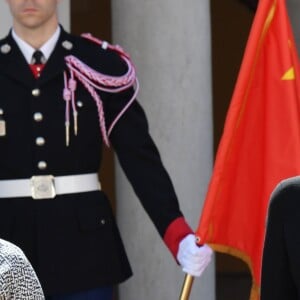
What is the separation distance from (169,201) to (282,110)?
586mm

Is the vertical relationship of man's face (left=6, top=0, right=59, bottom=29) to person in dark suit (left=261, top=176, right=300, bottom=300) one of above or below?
above

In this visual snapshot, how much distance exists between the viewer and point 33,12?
3.91 meters

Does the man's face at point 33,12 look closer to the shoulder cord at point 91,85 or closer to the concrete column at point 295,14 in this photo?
the shoulder cord at point 91,85

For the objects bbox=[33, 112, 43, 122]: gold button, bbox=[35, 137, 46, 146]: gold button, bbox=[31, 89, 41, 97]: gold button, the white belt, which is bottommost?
the white belt

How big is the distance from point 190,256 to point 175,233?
0.09 metres

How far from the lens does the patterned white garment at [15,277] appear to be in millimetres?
2121

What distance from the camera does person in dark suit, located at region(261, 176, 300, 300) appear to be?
2400 mm

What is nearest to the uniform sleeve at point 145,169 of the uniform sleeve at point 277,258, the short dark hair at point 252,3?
the uniform sleeve at point 277,258

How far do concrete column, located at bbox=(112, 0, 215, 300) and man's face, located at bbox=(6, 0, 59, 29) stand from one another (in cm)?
180

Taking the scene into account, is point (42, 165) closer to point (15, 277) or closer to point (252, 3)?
point (15, 277)

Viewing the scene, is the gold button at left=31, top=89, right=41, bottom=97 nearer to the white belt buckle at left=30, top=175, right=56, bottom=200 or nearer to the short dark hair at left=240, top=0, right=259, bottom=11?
the white belt buckle at left=30, top=175, right=56, bottom=200

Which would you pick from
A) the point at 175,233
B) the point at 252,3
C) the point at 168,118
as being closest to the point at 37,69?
the point at 175,233

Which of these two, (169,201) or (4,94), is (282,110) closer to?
(169,201)

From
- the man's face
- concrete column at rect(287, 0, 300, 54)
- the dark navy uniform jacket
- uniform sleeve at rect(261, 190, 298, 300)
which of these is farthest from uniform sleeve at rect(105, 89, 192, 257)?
concrete column at rect(287, 0, 300, 54)
